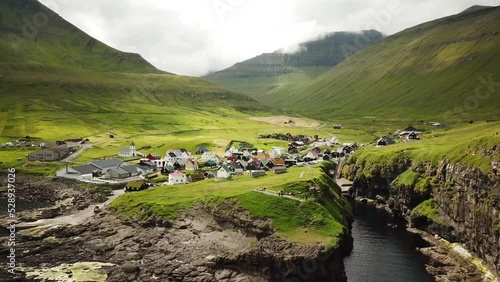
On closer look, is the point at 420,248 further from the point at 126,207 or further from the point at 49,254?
the point at 49,254

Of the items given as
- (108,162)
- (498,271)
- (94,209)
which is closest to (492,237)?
(498,271)

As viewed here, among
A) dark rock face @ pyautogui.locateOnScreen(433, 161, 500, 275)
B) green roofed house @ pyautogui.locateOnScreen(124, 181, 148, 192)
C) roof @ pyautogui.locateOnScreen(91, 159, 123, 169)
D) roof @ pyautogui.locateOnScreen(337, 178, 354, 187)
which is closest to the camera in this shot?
dark rock face @ pyautogui.locateOnScreen(433, 161, 500, 275)

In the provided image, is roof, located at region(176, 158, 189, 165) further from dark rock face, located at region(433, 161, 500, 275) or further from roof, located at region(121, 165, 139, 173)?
dark rock face, located at region(433, 161, 500, 275)

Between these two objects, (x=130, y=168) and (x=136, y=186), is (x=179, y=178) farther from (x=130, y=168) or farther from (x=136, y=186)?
(x=130, y=168)

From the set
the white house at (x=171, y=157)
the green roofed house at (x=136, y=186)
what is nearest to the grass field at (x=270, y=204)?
the green roofed house at (x=136, y=186)

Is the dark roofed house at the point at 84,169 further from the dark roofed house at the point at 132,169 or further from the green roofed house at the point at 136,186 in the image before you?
the green roofed house at the point at 136,186

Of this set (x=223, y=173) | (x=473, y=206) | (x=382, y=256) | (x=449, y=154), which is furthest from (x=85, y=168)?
(x=473, y=206)

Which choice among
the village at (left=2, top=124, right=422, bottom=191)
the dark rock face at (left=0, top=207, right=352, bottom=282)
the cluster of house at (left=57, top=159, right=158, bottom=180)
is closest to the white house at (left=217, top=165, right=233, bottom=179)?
the village at (left=2, top=124, right=422, bottom=191)

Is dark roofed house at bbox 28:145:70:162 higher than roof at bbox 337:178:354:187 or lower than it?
higher
